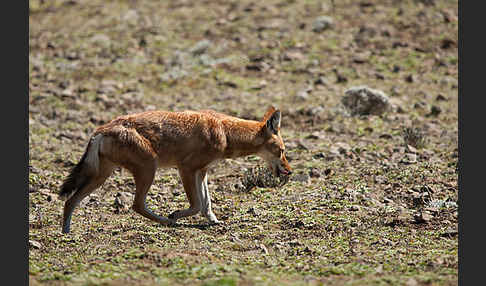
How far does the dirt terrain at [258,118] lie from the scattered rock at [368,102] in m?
0.10

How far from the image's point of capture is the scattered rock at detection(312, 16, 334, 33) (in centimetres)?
2091

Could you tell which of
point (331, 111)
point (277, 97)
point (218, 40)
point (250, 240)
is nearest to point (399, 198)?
point (250, 240)

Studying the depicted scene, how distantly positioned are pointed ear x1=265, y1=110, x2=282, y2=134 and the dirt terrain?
1.08 m

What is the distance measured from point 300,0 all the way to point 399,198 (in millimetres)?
13546

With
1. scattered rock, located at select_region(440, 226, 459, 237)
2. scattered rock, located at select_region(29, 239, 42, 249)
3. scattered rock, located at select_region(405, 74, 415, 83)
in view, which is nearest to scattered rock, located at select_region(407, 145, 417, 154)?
scattered rock, located at select_region(440, 226, 459, 237)

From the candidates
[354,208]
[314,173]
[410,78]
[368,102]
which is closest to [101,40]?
[368,102]

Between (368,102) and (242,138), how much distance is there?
255 inches

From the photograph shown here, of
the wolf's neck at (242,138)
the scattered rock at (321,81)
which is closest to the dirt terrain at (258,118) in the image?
the scattered rock at (321,81)

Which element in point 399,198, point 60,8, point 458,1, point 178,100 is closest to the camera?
point 399,198

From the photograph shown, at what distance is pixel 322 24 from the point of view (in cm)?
2098

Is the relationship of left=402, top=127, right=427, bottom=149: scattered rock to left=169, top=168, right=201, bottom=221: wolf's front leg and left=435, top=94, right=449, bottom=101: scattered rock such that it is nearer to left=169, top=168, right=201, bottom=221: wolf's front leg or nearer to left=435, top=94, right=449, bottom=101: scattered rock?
left=435, top=94, right=449, bottom=101: scattered rock

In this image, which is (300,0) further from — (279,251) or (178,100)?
(279,251)

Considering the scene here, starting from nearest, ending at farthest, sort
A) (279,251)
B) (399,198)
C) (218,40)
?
(279,251) → (399,198) → (218,40)

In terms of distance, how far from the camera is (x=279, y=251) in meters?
8.35
